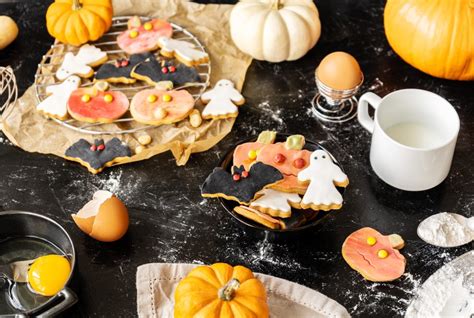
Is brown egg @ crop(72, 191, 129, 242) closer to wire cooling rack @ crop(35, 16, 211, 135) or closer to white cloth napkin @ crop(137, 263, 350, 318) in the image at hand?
white cloth napkin @ crop(137, 263, 350, 318)

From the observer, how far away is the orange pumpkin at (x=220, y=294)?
3.96 feet

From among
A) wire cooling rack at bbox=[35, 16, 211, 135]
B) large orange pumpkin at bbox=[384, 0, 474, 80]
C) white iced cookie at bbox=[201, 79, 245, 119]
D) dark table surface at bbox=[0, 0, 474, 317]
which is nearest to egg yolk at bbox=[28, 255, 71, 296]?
dark table surface at bbox=[0, 0, 474, 317]

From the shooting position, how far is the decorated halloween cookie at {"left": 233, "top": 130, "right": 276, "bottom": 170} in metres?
1.46

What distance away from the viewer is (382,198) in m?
1.51

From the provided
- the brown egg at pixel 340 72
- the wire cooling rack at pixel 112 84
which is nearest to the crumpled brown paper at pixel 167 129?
the wire cooling rack at pixel 112 84

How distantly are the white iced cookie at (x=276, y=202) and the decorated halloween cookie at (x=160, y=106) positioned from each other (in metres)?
0.32

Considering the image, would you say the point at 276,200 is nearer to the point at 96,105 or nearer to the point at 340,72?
the point at 340,72

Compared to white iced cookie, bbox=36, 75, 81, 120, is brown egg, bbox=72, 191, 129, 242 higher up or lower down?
lower down

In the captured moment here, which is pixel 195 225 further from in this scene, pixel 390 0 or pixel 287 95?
pixel 390 0

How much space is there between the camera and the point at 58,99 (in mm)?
1644

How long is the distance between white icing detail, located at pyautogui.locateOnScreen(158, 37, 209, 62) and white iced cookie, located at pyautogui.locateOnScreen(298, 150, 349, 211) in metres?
0.43

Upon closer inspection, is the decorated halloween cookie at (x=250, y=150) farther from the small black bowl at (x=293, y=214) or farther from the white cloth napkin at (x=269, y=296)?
the white cloth napkin at (x=269, y=296)

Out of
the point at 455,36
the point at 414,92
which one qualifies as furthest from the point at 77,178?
the point at 455,36

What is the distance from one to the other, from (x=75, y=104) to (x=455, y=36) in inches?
32.4
